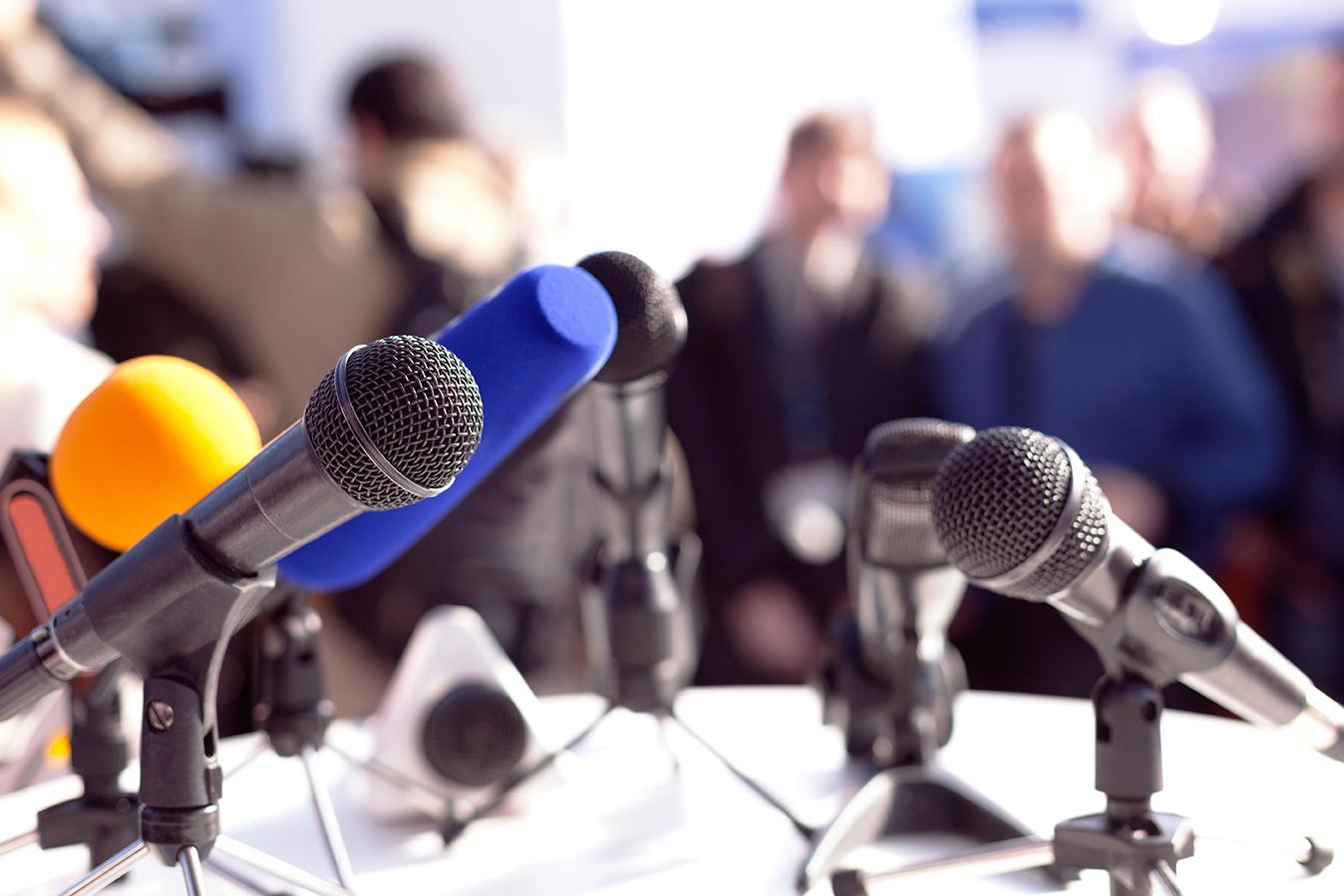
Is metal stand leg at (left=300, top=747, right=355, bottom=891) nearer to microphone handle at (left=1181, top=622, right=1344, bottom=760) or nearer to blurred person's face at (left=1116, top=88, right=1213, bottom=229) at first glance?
microphone handle at (left=1181, top=622, right=1344, bottom=760)

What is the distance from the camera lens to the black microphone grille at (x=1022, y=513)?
1008 millimetres

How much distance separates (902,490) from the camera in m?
1.34

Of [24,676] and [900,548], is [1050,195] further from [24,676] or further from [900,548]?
[24,676]

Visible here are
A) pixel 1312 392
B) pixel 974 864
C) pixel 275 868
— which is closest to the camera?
pixel 275 868

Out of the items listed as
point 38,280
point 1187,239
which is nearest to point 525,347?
point 38,280

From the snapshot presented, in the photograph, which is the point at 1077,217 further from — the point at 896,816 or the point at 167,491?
the point at 167,491

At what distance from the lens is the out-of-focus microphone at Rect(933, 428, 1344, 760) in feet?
3.33

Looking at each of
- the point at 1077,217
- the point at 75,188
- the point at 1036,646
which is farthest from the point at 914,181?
the point at 75,188

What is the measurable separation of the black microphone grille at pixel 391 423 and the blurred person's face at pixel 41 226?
95 cm

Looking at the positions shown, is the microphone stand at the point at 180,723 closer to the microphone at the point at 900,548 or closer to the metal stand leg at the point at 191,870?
the metal stand leg at the point at 191,870

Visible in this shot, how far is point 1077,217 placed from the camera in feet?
9.74

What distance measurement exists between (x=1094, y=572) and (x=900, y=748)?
1.49ft

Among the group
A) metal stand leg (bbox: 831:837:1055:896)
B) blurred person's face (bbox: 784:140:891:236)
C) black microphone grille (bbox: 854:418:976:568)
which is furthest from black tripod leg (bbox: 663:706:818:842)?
blurred person's face (bbox: 784:140:891:236)

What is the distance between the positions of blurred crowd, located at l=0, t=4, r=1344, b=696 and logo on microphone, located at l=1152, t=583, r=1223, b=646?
1.48 metres
